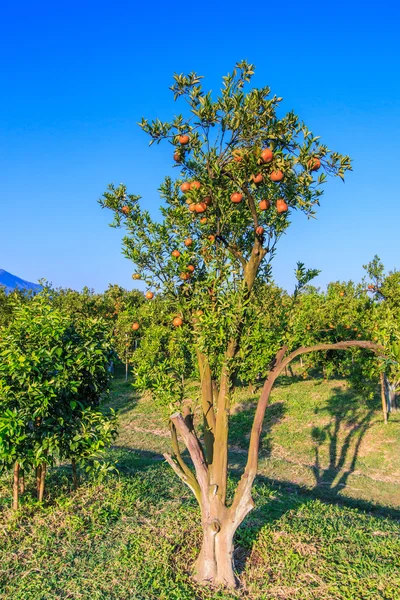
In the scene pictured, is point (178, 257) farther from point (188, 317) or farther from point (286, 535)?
point (286, 535)

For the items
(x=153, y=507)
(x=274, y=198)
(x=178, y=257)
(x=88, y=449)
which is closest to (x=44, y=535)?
(x=88, y=449)

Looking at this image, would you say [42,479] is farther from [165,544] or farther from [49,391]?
[165,544]

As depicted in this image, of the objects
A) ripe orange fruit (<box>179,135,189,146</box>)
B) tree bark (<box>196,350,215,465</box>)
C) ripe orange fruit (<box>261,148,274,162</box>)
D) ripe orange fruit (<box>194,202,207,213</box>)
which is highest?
ripe orange fruit (<box>179,135,189,146</box>)

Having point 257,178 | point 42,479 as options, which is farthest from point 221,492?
point 257,178

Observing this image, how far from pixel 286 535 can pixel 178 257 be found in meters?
4.75

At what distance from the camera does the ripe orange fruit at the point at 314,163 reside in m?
5.19

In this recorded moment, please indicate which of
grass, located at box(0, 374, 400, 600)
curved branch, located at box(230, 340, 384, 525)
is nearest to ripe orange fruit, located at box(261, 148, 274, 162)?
curved branch, located at box(230, 340, 384, 525)

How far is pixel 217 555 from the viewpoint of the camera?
5.71 meters

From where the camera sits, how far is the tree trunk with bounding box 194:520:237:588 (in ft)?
18.6

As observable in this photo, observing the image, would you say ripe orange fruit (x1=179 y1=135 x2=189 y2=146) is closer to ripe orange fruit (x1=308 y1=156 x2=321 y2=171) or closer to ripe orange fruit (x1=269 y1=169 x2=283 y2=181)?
ripe orange fruit (x1=269 y1=169 x2=283 y2=181)

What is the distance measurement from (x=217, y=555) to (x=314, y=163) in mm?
5264

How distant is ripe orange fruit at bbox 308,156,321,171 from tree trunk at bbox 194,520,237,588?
478 cm

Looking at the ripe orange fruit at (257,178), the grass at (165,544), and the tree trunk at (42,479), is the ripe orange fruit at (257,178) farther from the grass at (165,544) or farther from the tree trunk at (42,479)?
the tree trunk at (42,479)

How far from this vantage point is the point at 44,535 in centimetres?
657
